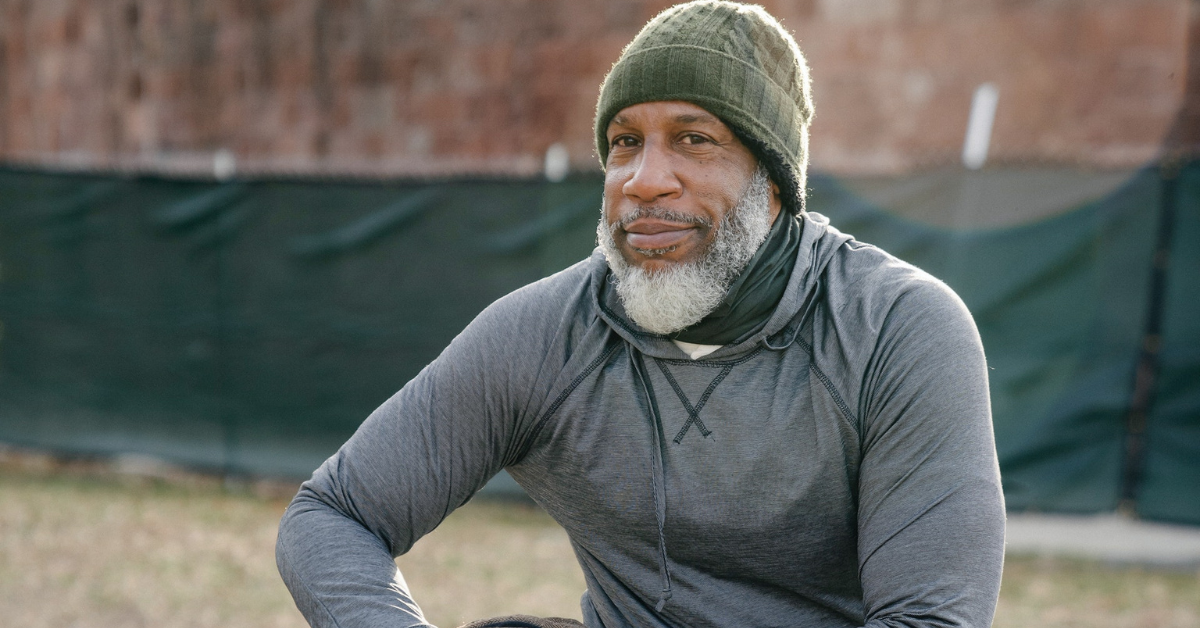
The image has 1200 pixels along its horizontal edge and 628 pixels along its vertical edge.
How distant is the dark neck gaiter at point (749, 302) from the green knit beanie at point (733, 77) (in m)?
0.19

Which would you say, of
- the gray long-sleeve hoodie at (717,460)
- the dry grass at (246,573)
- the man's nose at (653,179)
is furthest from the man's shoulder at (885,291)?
the dry grass at (246,573)

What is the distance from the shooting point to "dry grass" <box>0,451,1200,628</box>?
4.59m

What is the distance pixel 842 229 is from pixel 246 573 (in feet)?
12.4

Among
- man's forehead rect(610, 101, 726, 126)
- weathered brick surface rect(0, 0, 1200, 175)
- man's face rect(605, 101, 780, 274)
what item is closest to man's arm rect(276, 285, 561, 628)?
man's face rect(605, 101, 780, 274)

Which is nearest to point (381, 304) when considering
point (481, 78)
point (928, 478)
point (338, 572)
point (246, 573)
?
point (246, 573)

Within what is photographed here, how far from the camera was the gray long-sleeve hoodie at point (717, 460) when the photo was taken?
5.79 ft

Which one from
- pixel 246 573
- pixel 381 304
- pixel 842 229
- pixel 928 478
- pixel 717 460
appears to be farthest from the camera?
pixel 381 304

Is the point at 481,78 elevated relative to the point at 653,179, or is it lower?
lower

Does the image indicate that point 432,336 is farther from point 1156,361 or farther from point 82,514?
point 1156,361

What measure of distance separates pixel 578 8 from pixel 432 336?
3758 millimetres

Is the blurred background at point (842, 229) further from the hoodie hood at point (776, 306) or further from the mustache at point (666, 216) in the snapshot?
the mustache at point (666, 216)

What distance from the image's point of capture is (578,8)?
8914 mm

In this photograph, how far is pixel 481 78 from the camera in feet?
31.5

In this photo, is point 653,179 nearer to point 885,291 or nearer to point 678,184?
point 678,184
